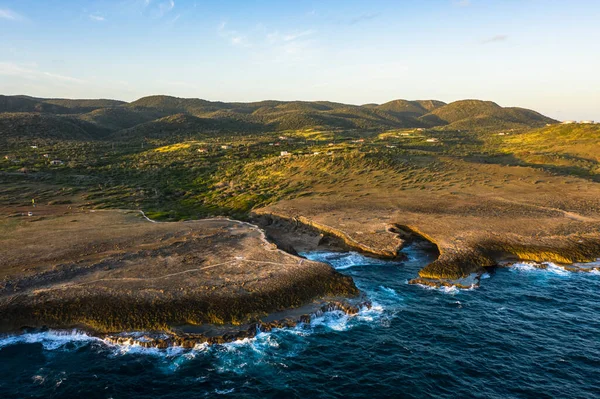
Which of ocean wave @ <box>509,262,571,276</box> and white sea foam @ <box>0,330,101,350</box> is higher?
ocean wave @ <box>509,262,571,276</box>

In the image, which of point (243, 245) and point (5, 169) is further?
point (5, 169)

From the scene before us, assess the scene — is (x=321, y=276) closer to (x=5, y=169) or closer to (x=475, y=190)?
(x=475, y=190)

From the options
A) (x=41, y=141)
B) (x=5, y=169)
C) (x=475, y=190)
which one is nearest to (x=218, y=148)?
(x=5, y=169)

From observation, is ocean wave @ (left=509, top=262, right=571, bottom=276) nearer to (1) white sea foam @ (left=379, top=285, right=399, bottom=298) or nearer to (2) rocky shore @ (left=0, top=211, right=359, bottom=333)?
(1) white sea foam @ (left=379, top=285, right=399, bottom=298)

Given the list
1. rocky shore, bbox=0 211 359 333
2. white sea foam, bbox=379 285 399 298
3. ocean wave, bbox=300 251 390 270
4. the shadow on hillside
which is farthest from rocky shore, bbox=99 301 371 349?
the shadow on hillside

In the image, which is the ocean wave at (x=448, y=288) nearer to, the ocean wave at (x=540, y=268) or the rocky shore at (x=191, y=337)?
the ocean wave at (x=540, y=268)

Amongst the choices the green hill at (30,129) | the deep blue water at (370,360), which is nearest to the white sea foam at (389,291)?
the deep blue water at (370,360)

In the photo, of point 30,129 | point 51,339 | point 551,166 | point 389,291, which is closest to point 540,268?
point 389,291

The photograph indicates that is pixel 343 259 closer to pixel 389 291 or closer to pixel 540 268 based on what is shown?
pixel 389 291
